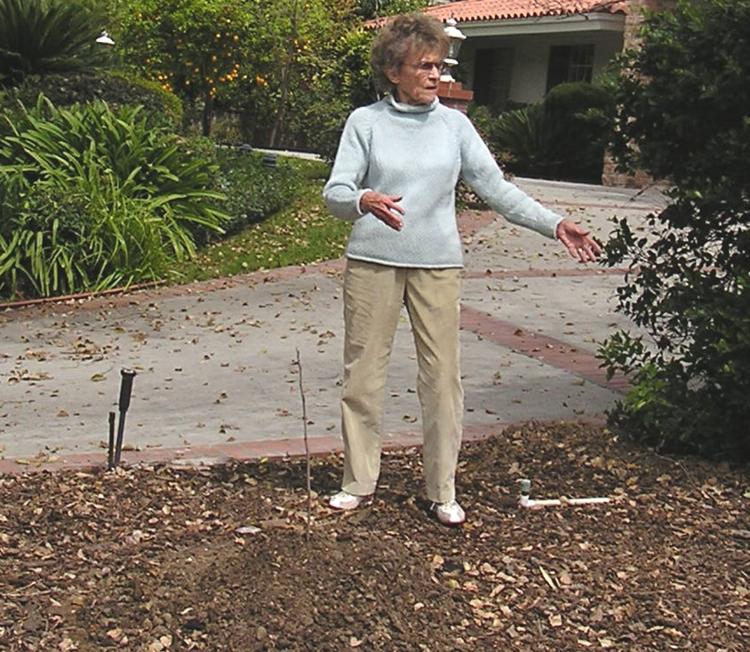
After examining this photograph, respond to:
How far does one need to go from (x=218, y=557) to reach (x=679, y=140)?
2.68 metres

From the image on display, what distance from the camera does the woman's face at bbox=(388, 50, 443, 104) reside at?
4.27 metres

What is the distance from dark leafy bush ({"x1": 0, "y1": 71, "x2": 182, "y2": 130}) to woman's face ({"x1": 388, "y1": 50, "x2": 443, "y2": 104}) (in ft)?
30.0

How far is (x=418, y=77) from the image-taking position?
169 inches

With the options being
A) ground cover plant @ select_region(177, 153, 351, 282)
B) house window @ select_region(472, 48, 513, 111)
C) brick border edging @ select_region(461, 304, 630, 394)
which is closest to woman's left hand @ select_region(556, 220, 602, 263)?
brick border edging @ select_region(461, 304, 630, 394)

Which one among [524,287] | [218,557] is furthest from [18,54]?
[218,557]

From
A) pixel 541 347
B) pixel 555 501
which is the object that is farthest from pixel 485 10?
pixel 555 501

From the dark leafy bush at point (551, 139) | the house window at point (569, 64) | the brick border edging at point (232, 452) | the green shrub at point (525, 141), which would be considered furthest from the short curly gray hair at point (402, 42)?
the house window at point (569, 64)

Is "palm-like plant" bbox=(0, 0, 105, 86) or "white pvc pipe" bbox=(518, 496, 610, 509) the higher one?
"palm-like plant" bbox=(0, 0, 105, 86)

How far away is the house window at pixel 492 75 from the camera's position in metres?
28.0

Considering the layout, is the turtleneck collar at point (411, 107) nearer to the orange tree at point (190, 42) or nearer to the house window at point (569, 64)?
the orange tree at point (190, 42)

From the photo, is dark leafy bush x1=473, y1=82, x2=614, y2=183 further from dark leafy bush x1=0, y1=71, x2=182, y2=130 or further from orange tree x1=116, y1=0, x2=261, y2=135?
dark leafy bush x1=0, y1=71, x2=182, y2=130

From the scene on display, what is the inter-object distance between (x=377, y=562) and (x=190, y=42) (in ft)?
62.3

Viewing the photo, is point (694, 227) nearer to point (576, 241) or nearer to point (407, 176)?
point (576, 241)

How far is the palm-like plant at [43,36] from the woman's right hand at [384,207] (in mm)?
10709
